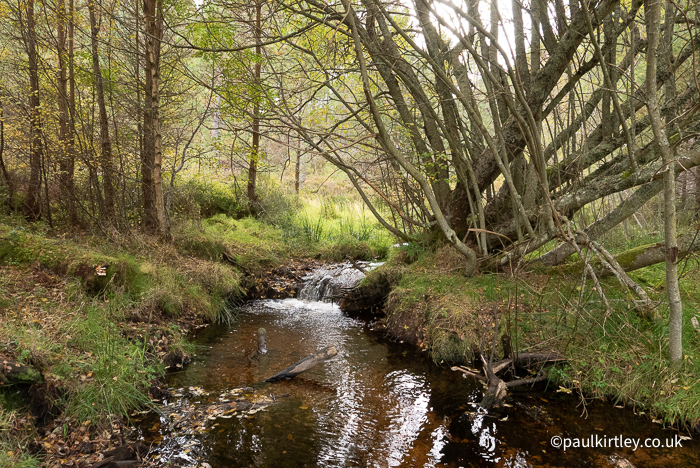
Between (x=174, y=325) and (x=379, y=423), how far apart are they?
3.17m

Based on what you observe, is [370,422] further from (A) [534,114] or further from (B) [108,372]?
(A) [534,114]

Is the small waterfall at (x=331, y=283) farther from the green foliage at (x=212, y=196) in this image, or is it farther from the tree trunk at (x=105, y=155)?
the tree trunk at (x=105, y=155)

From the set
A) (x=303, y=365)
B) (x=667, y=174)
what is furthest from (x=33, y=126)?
(x=667, y=174)

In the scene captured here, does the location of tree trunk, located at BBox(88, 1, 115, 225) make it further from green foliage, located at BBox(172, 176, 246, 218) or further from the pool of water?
the pool of water

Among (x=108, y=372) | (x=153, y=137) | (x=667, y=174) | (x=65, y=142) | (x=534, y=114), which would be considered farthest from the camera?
(x=65, y=142)

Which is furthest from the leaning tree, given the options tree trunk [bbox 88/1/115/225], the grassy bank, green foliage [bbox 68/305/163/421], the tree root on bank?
tree trunk [bbox 88/1/115/225]

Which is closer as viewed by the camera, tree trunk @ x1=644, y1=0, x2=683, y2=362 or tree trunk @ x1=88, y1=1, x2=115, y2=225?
tree trunk @ x1=644, y1=0, x2=683, y2=362

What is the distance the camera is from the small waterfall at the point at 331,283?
795 centimetres

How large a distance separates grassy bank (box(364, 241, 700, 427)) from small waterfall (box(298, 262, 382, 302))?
145 cm

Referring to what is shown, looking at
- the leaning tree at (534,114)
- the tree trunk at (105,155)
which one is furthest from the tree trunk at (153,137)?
A: the leaning tree at (534,114)

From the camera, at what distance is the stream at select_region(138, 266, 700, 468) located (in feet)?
11.0

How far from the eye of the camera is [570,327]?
467cm

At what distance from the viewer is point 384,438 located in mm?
3609

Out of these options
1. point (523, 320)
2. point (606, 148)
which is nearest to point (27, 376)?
point (523, 320)
